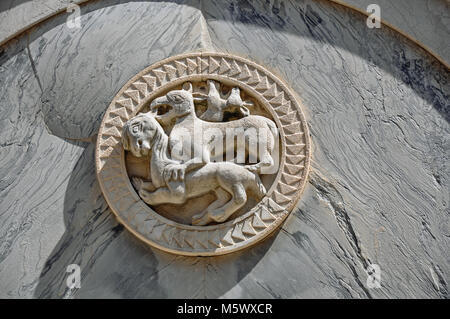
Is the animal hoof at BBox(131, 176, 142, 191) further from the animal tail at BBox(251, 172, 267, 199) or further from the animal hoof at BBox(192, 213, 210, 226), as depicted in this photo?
the animal tail at BBox(251, 172, 267, 199)

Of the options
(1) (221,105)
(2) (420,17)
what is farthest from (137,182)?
(2) (420,17)

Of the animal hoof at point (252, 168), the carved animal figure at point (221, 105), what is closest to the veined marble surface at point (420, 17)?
the carved animal figure at point (221, 105)

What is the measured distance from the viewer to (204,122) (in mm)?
5156

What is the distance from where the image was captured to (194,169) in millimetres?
4957

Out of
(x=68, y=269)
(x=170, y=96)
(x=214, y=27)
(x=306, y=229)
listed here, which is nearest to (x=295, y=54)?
(x=214, y=27)

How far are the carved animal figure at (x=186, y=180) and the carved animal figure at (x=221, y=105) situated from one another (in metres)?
0.41

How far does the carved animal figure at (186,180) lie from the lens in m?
4.91

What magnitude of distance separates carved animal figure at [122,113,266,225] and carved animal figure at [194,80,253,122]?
408 millimetres

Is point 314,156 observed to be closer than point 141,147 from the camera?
No

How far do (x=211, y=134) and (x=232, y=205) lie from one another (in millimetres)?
583

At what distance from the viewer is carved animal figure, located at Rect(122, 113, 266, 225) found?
4.91m

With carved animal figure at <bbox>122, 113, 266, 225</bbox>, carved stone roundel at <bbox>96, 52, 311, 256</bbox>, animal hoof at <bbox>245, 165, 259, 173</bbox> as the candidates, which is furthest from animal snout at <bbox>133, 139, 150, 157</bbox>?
animal hoof at <bbox>245, 165, 259, 173</bbox>

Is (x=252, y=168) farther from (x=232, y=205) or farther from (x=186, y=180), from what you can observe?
(x=186, y=180)

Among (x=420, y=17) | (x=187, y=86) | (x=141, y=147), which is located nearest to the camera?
(x=141, y=147)
